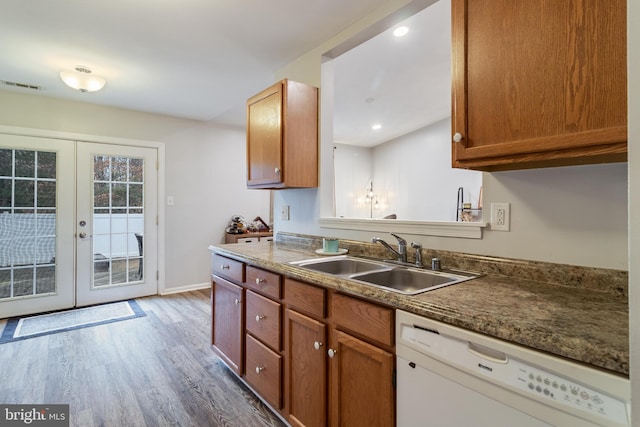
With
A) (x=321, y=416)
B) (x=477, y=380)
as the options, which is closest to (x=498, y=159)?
(x=477, y=380)

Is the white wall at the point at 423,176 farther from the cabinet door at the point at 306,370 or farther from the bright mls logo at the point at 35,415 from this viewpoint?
the bright mls logo at the point at 35,415

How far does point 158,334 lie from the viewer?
293 cm

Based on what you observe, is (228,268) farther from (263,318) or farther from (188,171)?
(188,171)

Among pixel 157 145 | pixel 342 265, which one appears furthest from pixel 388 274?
pixel 157 145

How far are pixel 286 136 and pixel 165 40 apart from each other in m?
1.14

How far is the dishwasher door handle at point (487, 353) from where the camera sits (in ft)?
2.76

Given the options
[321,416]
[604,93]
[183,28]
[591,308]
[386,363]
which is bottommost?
[321,416]

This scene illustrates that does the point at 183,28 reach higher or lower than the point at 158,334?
higher

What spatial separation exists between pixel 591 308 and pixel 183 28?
103 inches

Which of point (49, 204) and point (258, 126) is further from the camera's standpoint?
point (49, 204)

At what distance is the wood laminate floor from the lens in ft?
5.98

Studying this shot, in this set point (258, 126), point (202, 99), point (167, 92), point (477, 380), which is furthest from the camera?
point (202, 99)

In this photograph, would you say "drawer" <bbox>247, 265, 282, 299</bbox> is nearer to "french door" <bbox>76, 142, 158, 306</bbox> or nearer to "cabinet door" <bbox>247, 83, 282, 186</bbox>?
"cabinet door" <bbox>247, 83, 282, 186</bbox>

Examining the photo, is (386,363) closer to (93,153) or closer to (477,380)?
(477,380)
